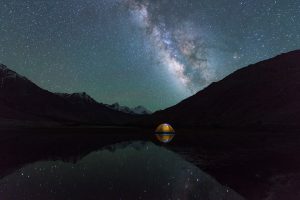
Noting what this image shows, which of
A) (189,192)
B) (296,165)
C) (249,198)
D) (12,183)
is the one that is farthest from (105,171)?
(296,165)

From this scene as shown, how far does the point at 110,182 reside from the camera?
19.8 meters

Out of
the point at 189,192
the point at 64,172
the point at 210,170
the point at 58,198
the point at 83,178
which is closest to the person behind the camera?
the point at 58,198

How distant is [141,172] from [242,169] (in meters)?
8.38

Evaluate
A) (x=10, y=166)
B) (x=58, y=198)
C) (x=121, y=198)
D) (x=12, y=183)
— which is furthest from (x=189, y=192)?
(x=10, y=166)

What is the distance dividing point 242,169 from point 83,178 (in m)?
12.9

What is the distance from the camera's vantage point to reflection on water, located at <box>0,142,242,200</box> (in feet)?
52.0

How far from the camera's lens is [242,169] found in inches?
1027

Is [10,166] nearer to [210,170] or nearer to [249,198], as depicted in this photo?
[210,170]

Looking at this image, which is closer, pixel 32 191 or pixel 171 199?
pixel 171 199

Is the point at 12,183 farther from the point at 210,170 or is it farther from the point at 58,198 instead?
the point at 210,170

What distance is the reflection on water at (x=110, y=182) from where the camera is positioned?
15844mm

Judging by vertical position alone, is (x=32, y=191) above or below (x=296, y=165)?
below

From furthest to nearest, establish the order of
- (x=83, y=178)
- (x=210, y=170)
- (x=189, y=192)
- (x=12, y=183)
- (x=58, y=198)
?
(x=210, y=170)
(x=83, y=178)
(x=12, y=183)
(x=189, y=192)
(x=58, y=198)

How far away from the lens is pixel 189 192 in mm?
16688
